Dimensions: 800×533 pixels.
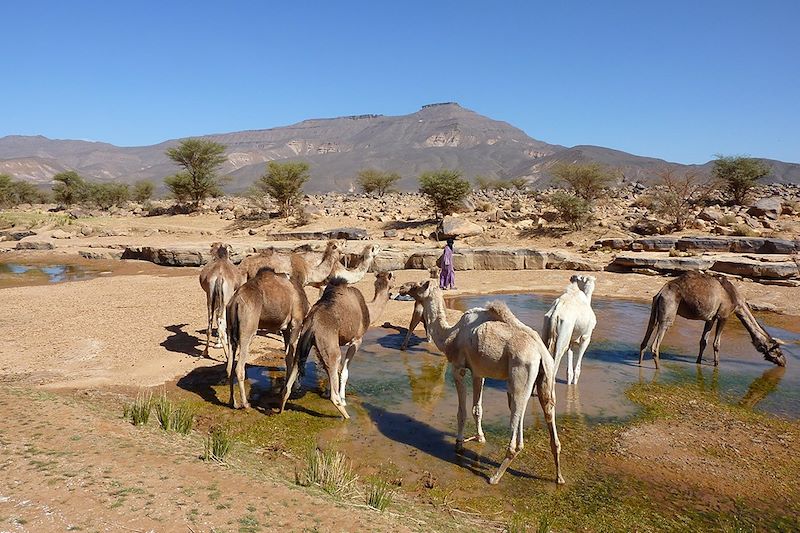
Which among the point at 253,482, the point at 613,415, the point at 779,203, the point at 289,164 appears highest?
the point at 289,164

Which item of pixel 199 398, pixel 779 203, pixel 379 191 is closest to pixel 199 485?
pixel 199 398

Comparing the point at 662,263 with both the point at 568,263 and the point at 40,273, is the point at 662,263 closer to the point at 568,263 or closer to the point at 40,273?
the point at 568,263

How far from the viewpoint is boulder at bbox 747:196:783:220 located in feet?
97.4

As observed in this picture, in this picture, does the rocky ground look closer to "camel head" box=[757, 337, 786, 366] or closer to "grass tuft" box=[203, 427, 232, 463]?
"grass tuft" box=[203, 427, 232, 463]

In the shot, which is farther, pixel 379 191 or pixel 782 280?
pixel 379 191

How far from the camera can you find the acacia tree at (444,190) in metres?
35.3

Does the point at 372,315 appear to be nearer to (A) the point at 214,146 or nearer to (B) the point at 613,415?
(B) the point at 613,415

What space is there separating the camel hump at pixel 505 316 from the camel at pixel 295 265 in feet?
20.7

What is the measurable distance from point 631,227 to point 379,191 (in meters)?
34.2

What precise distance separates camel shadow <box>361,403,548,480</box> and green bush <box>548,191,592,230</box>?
2414 cm

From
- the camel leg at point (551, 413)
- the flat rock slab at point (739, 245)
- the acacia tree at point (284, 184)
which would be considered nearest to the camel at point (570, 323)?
the camel leg at point (551, 413)

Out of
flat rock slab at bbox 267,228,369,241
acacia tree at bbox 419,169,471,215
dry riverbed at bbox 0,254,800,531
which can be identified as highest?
acacia tree at bbox 419,169,471,215

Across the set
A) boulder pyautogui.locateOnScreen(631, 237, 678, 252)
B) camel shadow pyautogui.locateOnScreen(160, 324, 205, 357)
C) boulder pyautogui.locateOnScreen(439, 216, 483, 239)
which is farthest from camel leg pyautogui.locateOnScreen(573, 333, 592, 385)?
boulder pyautogui.locateOnScreen(439, 216, 483, 239)

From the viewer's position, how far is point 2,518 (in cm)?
347
